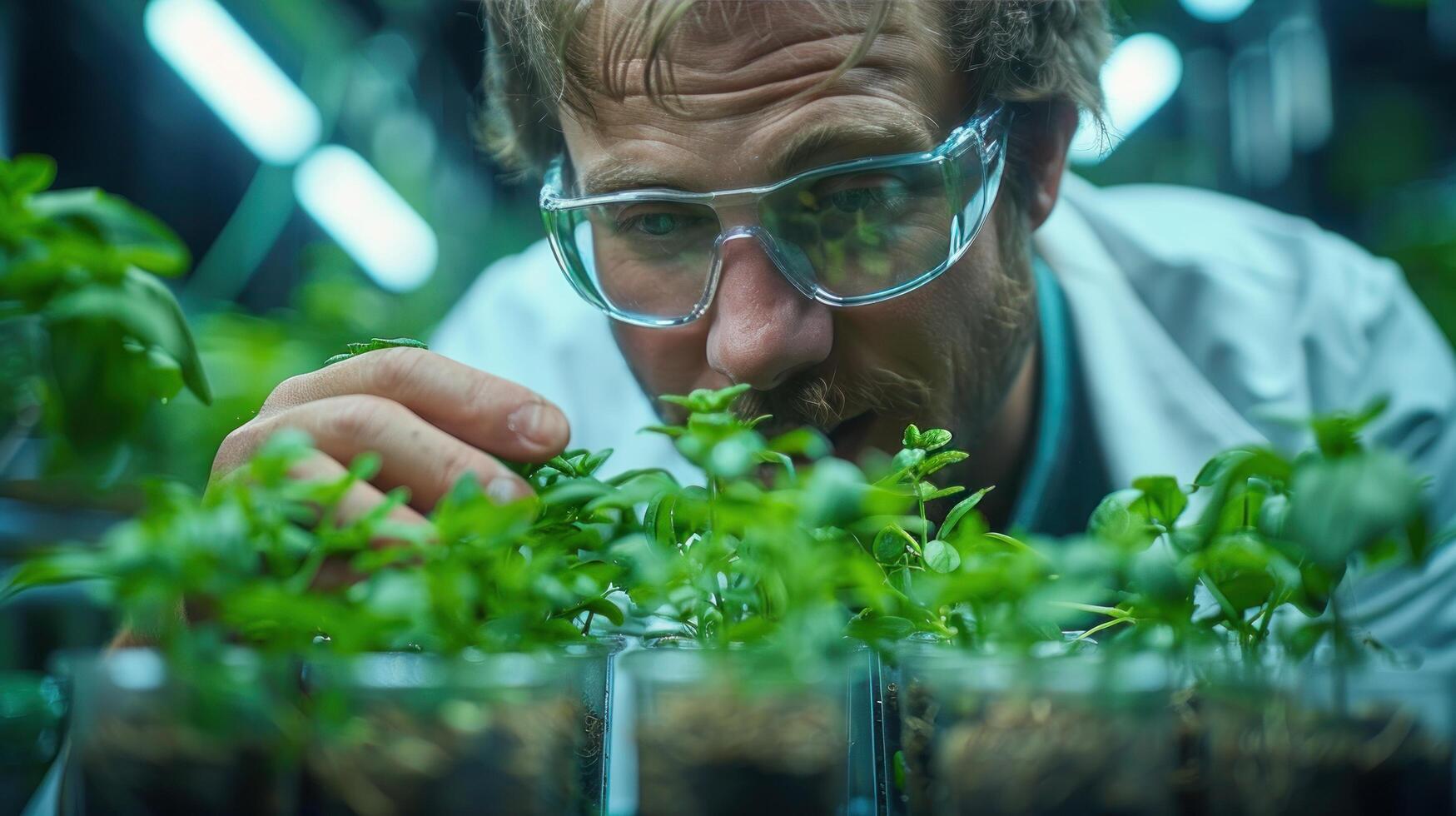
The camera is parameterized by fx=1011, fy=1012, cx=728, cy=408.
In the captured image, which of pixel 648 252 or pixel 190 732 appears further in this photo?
pixel 648 252

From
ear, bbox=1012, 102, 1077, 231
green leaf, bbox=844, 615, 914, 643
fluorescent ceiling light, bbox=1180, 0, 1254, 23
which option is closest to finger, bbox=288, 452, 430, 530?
green leaf, bbox=844, 615, 914, 643

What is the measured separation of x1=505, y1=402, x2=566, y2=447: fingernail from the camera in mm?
579

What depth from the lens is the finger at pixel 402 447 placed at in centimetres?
55

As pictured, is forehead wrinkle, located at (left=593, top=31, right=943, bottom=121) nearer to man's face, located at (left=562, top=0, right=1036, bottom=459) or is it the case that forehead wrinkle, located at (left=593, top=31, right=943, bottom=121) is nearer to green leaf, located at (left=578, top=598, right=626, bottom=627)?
man's face, located at (left=562, top=0, right=1036, bottom=459)

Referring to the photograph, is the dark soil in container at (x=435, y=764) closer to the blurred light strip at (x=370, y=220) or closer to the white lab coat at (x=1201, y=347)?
the white lab coat at (x=1201, y=347)

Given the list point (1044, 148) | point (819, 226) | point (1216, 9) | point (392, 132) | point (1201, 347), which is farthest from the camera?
point (392, 132)

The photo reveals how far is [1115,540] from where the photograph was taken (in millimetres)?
486

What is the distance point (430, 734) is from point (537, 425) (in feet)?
0.66

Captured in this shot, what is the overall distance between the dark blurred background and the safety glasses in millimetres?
351

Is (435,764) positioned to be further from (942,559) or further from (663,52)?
(663,52)

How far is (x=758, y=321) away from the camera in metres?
0.83

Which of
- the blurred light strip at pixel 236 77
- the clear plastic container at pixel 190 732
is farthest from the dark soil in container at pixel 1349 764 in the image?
the blurred light strip at pixel 236 77

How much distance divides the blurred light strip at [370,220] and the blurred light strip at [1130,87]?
1.23 m

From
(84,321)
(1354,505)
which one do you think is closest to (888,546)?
(1354,505)
